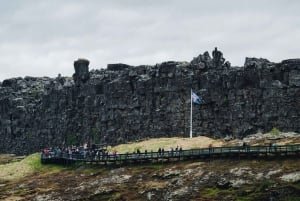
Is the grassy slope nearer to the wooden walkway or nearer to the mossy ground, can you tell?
the mossy ground

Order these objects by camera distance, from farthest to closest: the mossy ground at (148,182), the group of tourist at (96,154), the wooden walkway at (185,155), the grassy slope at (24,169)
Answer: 1. the grassy slope at (24,169)
2. the group of tourist at (96,154)
3. the wooden walkway at (185,155)
4. the mossy ground at (148,182)

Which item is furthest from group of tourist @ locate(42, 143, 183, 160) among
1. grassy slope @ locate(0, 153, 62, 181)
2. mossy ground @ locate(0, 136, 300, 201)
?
grassy slope @ locate(0, 153, 62, 181)

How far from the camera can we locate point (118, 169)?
124 meters

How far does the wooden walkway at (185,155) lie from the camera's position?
10506 centimetres

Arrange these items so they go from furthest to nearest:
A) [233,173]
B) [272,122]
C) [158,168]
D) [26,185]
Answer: [272,122]
[26,185]
[158,168]
[233,173]

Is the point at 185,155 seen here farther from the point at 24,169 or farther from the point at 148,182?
the point at 24,169

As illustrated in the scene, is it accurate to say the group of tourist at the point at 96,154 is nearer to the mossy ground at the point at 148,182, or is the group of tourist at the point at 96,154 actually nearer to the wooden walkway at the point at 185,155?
the wooden walkway at the point at 185,155

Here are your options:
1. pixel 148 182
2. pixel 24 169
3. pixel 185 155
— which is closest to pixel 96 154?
pixel 24 169

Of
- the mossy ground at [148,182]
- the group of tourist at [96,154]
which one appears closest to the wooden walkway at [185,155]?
the group of tourist at [96,154]

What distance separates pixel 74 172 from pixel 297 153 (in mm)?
51268

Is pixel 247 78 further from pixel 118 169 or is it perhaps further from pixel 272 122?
pixel 118 169

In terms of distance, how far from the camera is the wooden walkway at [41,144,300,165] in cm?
10506

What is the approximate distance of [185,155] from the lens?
120 meters

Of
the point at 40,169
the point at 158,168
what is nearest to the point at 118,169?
the point at 158,168
